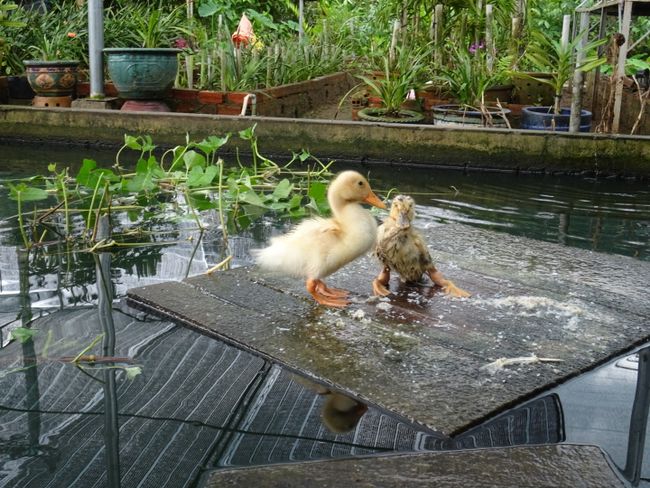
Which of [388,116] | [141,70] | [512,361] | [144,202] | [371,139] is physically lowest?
[512,361]

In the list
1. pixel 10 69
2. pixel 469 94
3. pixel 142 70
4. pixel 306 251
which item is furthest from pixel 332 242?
pixel 10 69

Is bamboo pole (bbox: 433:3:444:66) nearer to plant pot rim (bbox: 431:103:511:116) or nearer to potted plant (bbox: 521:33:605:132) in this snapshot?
plant pot rim (bbox: 431:103:511:116)

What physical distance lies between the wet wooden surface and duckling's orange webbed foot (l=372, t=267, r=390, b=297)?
54 mm

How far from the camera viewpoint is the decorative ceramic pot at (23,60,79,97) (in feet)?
34.0

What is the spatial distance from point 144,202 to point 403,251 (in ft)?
9.94

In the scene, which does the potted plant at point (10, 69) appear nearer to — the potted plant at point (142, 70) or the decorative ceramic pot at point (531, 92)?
the potted plant at point (142, 70)

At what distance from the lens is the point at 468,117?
9359 millimetres

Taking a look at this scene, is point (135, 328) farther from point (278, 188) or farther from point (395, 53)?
point (395, 53)

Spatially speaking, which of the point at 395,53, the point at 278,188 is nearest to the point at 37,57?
the point at 395,53

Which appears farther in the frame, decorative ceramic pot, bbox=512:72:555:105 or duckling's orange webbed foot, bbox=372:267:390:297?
decorative ceramic pot, bbox=512:72:555:105

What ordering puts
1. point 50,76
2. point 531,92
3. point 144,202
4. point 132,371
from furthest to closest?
point 531,92, point 50,76, point 144,202, point 132,371

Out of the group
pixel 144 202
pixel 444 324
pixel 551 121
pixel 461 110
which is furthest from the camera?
pixel 461 110

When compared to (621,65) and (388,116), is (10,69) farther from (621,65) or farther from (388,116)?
(621,65)

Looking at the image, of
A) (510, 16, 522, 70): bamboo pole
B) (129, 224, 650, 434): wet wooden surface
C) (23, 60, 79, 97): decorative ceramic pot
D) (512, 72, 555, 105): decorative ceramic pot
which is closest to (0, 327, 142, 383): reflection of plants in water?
(129, 224, 650, 434): wet wooden surface
